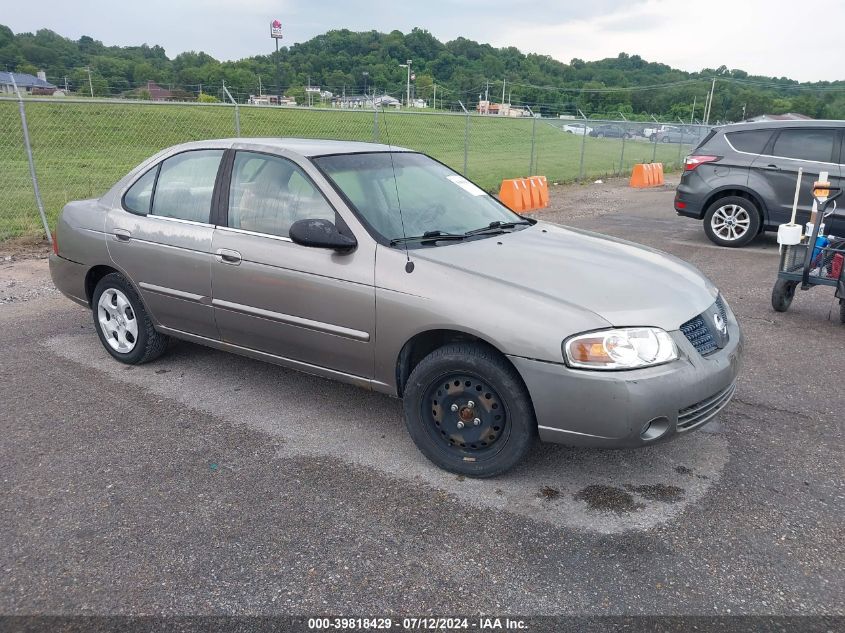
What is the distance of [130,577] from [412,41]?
1125cm

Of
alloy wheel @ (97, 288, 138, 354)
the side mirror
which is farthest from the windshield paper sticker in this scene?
alloy wheel @ (97, 288, 138, 354)

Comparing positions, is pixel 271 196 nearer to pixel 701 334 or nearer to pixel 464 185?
pixel 464 185

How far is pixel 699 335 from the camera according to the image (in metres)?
3.36

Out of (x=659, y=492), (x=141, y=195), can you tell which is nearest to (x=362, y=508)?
(x=659, y=492)

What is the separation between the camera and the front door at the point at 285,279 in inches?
145

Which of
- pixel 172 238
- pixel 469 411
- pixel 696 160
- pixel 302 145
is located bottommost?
pixel 469 411

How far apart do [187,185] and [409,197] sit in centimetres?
156

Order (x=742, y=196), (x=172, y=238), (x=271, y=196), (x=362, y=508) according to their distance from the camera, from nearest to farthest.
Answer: (x=362, y=508) → (x=271, y=196) → (x=172, y=238) → (x=742, y=196)

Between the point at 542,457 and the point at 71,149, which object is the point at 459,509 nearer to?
the point at 542,457

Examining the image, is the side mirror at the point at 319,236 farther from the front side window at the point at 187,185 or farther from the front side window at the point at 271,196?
the front side window at the point at 187,185

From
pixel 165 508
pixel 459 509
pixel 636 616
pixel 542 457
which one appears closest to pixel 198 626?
pixel 165 508

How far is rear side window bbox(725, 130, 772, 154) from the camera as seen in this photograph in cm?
940

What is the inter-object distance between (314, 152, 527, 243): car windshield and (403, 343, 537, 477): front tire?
2.70ft

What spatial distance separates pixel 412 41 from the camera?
12.2 metres
